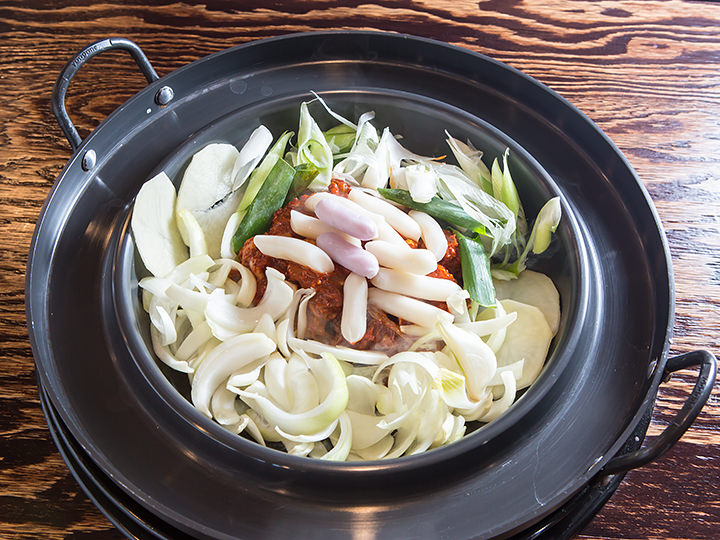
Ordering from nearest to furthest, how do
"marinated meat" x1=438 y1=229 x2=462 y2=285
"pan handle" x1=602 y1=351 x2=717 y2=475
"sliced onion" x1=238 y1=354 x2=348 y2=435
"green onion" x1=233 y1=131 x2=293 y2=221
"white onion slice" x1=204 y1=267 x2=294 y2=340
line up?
"pan handle" x1=602 y1=351 x2=717 y2=475 → "sliced onion" x1=238 y1=354 x2=348 y2=435 → "white onion slice" x1=204 y1=267 x2=294 y2=340 → "marinated meat" x1=438 y1=229 x2=462 y2=285 → "green onion" x1=233 y1=131 x2=293 y2=221

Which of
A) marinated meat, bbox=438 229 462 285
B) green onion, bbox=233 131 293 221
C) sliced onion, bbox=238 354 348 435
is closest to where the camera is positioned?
sliced onion, bbox=238 354 348 435

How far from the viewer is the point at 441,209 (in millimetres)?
1609

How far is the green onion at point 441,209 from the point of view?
161cm

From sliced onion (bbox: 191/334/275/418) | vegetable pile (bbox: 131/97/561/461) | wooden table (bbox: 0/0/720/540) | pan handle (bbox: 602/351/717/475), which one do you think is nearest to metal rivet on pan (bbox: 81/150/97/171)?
vegetable pile (bbox: 131/97/561/461)

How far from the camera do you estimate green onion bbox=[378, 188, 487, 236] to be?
63.2 inches

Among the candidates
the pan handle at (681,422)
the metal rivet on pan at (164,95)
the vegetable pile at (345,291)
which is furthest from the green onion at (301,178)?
the pan handle at (681,422)

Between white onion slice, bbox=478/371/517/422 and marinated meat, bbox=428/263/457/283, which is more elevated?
marinated meat, bbox=428/263/457/283

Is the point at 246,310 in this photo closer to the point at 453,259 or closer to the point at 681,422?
the point at 453,259

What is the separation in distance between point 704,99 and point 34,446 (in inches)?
83.9

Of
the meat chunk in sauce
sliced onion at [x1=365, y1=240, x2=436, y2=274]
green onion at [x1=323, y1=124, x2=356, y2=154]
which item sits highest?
green onion at [x1=323, y1=124, x2=356, y2=154]

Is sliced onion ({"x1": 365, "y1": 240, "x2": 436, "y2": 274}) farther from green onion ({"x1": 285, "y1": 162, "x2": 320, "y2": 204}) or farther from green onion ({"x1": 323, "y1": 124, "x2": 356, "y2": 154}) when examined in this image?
green onion ({"x1": 323, "y1": 124, "x2": 356, "y2": 154})

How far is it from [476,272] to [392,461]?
527 mm

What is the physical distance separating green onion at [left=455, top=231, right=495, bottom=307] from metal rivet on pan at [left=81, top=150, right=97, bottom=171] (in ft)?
2.97

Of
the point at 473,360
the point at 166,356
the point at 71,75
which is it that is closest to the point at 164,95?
the point at 71,75
